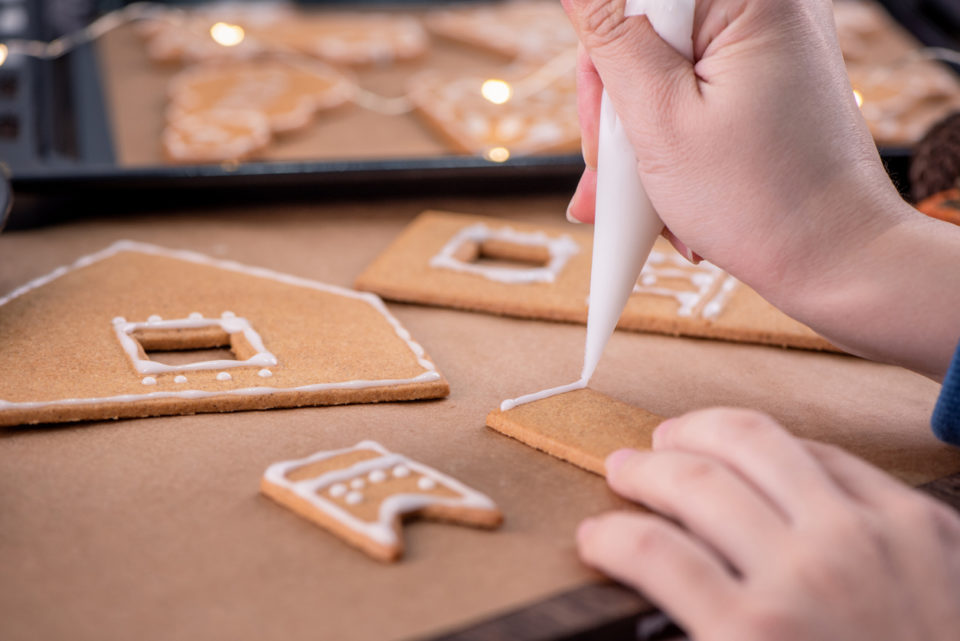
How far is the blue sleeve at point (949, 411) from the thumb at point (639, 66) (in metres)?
0.34

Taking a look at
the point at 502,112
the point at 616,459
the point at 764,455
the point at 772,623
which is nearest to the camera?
the point at 772,623

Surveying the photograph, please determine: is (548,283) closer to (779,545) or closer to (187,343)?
(187,343)

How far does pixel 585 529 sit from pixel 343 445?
0.26 metres

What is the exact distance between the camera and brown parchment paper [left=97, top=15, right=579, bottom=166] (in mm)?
1760

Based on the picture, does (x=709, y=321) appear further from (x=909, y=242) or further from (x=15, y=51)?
(x=15, y=51)

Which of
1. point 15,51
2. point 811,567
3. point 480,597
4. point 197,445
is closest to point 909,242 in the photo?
point 811,567

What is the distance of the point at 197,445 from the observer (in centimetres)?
87

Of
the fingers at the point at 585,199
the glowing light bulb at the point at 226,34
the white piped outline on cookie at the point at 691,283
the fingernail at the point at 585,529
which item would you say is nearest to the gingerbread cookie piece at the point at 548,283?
the white piped outline on cookie at the point at 691,283

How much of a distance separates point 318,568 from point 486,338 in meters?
0.50

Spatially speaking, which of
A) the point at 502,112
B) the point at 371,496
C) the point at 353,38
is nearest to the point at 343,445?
the point at 371,496

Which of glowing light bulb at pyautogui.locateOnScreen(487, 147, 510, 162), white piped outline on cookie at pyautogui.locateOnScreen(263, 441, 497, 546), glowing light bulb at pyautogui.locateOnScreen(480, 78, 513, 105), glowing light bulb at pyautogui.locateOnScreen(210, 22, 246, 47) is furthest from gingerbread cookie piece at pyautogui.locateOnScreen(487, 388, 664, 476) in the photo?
glowing light bulb at pyautogui.locateOnScreen(210, 22, 246, 47)

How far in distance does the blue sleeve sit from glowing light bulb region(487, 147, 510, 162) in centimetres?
91

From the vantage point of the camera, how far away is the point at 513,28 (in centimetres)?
256

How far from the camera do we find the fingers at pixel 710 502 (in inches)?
25.5
